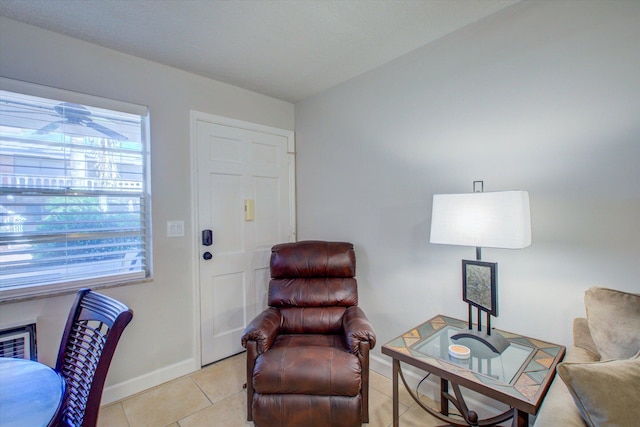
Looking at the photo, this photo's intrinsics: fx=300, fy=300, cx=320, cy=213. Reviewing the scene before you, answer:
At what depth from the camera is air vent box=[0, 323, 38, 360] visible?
165 cm

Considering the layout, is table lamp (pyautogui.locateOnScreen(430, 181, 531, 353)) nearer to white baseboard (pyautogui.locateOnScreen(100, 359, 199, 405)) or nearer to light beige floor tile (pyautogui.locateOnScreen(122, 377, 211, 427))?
light beige floor tile (pyautogui.locateOnScreen(122, 377, 211, 427))

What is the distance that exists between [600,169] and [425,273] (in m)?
1.06

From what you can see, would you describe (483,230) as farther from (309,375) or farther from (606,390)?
(309,375)

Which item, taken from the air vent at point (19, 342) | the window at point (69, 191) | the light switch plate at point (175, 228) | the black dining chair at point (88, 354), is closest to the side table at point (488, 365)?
the black dining chair at point (88, 354)

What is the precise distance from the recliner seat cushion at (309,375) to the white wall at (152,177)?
3.39ft

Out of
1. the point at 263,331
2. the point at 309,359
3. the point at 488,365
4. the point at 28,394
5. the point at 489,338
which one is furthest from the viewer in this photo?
the point at 263,331

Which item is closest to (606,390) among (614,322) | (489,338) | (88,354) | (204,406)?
(614,322)

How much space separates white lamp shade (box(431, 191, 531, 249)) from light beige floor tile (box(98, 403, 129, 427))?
2.14 m

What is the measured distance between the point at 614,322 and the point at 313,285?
1.59 m

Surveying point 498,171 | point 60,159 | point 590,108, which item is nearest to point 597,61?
point 590,108

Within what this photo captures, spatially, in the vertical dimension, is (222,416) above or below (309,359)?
below

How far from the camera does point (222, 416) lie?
6.10ft

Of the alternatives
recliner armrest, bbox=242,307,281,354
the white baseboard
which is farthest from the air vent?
recliner armrest, bbox=242,307,281,354

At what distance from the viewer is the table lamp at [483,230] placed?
4.31ft
